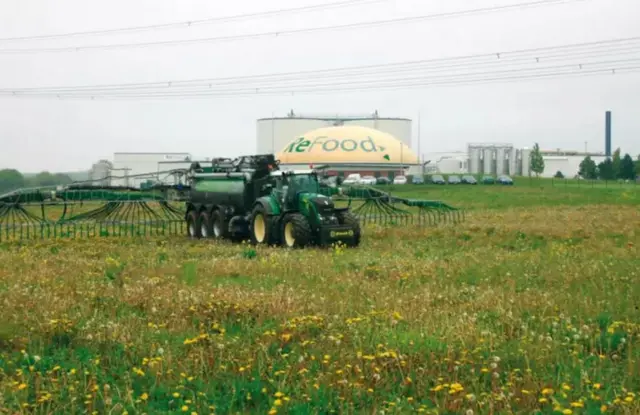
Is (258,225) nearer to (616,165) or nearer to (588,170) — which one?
(616,165)

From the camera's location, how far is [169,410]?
692cm

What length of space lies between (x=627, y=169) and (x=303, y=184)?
348 feet

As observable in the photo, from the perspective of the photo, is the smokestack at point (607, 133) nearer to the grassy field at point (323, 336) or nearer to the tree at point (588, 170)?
the tree at point (588, 170)

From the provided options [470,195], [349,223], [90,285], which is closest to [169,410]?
[90,285]

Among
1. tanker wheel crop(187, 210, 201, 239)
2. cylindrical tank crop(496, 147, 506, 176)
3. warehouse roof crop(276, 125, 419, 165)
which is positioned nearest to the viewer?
tanker wheel crop(187, 210, 201, 239)

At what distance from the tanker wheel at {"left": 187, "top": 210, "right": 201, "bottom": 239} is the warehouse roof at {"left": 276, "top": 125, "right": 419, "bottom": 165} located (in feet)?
242

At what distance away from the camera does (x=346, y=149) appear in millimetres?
105625

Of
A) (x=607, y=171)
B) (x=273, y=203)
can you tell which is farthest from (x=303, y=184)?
(x=607, y=171)

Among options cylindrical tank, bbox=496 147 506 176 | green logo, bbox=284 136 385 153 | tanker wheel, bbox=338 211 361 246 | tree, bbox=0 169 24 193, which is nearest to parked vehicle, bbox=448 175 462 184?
green logo, bbox=284 136 385 153

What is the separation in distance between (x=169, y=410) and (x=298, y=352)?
2039 millimetres

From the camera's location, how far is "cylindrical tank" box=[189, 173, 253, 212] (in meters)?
25.3

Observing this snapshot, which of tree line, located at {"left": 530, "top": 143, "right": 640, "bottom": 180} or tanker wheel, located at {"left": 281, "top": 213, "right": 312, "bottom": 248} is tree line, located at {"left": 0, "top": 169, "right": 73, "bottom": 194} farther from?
tree line, located at {"left": 530, "top": 143, "right": 640, "bottom": 180}

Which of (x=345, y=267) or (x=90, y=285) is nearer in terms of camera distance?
(x=90, y=285)

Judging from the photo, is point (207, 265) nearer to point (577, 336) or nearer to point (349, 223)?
point (349, 223)
